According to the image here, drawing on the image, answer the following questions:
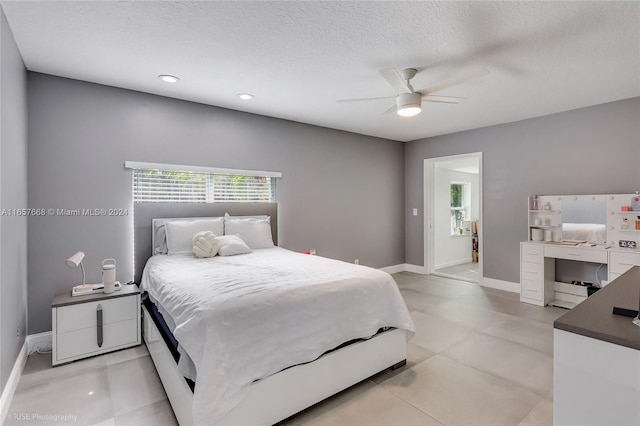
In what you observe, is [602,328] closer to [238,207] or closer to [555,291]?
[238,207]

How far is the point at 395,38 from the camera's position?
2.34 m

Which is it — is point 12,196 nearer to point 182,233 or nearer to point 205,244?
point 182,233

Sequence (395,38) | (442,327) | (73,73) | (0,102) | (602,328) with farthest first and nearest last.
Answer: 1. (442,327)
2. (73,73)
3. (395,38)
4. (0,102)
5. (602,328)

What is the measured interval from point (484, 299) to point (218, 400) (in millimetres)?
3973

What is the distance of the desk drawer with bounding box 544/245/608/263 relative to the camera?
3699 mm

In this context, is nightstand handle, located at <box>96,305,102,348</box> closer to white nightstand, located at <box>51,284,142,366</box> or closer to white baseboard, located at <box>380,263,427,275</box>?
white nightstand, located at <box>51,284,142,366</box>

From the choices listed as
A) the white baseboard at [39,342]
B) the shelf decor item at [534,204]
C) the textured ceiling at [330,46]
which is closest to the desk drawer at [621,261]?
the shelf decor item at [534,204]

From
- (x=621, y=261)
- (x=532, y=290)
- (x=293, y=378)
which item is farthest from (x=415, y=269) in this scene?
(x=293, y=378)

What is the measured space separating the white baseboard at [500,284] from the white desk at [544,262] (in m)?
0.41

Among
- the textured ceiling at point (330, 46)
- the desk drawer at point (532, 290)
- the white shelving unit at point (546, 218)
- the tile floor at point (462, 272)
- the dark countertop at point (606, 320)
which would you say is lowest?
the tile floor at point (462, 272)

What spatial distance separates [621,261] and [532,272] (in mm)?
903

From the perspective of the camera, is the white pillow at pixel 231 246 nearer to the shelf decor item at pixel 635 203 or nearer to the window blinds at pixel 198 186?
the window blinds at pixel 198 186

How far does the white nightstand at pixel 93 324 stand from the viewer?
8.51 ft

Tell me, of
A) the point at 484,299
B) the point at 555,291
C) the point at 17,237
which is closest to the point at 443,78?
the point at 484,299
